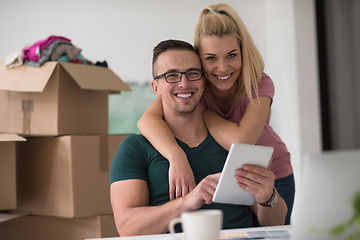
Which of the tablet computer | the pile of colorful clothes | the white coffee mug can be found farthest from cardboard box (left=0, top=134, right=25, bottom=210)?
the white coffee mug

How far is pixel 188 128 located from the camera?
1.45 meters

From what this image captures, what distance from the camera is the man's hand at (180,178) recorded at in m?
1.24

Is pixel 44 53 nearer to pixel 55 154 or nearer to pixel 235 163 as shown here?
pixel 55 154

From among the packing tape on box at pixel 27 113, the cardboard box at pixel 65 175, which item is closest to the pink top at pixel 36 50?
the packing tape on box at pixel 27 113

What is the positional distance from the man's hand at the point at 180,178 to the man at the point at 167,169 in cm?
5

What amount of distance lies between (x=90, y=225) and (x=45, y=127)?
0.58m

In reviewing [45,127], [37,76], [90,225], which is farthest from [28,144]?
[90,225]

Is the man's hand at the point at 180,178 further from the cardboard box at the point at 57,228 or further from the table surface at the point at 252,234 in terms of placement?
the cardboard box at the point at 57,228

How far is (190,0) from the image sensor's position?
3.79m

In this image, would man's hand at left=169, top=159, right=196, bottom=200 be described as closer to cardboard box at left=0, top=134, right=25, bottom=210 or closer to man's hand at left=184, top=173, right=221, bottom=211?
man's hand at left=184, top=173, right=221, bottom=211

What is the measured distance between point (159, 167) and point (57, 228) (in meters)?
1.12

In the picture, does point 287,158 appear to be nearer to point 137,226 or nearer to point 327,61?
point 137,226

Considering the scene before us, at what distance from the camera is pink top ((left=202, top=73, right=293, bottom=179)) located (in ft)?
5.16

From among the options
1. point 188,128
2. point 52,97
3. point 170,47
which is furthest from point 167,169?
point 52,97
